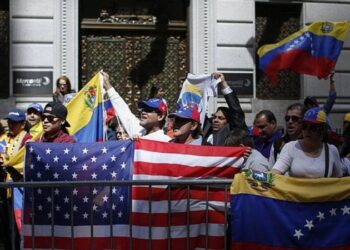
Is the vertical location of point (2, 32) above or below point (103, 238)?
above

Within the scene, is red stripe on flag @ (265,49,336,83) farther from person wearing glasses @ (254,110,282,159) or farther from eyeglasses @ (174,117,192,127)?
eyeglasses @ (174,117,192,127)

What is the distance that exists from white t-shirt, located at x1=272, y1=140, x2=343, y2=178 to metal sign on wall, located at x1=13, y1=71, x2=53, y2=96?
8239mm

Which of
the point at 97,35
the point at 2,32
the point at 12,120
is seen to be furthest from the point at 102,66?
the point at 12,120

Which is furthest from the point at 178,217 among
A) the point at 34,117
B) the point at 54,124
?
the point at 34,117

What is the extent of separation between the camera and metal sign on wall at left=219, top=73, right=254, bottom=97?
15.0 meters

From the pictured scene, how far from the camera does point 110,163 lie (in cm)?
666

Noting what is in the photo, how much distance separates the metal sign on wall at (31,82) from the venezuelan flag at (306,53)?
4.33 m

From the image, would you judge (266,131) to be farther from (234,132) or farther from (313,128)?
(313,128)

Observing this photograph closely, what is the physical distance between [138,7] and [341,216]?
32.8ft

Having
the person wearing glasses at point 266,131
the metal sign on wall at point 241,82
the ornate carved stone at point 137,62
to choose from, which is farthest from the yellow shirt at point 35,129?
the metal sign on wall at point 241,82

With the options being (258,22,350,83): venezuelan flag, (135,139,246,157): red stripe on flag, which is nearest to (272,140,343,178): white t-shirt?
(135,139,246,157): red stripe on flag

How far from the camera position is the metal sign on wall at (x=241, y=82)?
15.0 metres

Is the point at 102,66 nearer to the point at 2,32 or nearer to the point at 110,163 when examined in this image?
the point at 2,32

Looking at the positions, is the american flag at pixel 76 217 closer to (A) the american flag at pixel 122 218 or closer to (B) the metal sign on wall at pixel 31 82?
(A) the american flag at pixel 122 218
